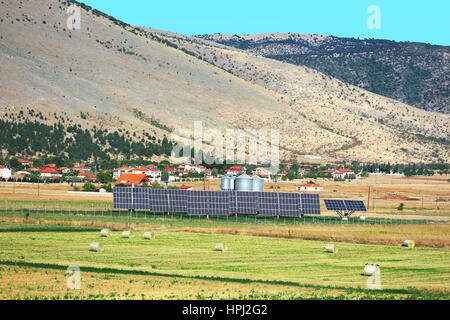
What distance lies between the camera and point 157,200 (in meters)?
90.6

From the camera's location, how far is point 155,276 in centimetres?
4316

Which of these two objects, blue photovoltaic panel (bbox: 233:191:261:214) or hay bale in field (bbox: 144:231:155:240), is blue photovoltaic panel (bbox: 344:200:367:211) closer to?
blue photovoltaic panel (bbox: 233:191:261:214)

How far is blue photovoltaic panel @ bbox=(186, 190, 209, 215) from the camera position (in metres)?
86.6

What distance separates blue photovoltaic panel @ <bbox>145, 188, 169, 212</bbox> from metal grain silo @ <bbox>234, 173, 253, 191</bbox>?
2119cm

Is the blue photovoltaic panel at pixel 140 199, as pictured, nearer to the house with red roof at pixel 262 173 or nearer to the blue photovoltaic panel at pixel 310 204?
the blue photovoltaic panel at pixel 310 204

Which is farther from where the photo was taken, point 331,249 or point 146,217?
point 146,217

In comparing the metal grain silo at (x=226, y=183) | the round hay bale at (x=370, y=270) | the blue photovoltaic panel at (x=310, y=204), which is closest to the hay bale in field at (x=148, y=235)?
the round hay bale at (x=370, y=270)

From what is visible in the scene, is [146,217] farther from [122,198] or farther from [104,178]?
[104,178]

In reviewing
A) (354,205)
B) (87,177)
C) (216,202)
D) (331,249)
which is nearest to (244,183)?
(354,205)

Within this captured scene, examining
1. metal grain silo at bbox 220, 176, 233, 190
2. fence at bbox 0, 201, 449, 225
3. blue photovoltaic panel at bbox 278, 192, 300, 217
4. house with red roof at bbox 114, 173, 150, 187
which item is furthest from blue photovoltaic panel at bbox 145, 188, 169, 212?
house with red roof at bbox 114, 173, 150, 187

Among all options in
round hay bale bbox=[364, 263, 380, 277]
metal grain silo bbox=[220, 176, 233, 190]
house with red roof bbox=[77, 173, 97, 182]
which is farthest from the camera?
house with red roof bbox=[77, 173, 97, 182]

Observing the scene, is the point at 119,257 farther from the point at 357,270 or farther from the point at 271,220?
the point at 271,220

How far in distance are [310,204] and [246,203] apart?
300 inches
